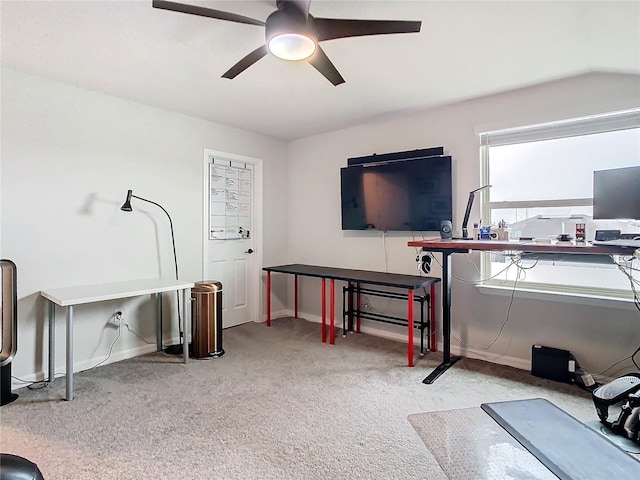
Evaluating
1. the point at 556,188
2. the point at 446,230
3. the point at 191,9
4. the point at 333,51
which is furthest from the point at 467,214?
the point at 191,9

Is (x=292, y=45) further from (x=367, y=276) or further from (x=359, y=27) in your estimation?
(x=367, y=276)

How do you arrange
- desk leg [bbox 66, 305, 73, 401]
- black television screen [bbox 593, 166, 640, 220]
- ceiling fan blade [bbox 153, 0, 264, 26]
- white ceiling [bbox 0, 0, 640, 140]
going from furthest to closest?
desk leg [bbox 66, 305, 73, 401], black television screen [bbox 593, 166, 640, 220], white ceiling [bbox 0, 0, 640, 140], ceiling fan blade [bbox 153, 0, 264, 26]

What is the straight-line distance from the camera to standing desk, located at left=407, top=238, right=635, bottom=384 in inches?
82.6

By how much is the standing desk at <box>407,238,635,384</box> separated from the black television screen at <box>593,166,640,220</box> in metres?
0.27

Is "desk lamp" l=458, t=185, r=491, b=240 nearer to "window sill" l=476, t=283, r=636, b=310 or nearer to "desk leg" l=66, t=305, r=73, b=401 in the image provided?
"window sill" l=476, t=283, r=636, b=310

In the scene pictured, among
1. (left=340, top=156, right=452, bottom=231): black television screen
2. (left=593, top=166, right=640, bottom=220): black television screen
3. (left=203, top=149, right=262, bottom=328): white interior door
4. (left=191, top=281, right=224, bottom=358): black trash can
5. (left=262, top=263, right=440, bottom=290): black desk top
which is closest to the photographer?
(left=593, top=166, right=640, bottom=220): black television screen

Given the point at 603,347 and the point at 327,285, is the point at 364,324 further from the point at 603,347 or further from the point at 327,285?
the point at 603,347

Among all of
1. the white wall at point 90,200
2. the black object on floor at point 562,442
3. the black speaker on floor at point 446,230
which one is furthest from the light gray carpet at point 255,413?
the black speaker on floor at point 446,230

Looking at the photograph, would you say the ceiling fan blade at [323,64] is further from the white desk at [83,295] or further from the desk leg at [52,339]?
the desk leg at [52,339]

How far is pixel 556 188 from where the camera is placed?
117 inches

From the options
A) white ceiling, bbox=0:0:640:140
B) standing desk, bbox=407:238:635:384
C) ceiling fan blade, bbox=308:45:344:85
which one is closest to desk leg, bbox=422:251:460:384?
standing desk, bbox=407:238:635:384

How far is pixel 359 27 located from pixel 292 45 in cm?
36

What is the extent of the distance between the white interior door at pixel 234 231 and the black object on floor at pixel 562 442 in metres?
3.04

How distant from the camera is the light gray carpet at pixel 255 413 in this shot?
1.81 m
